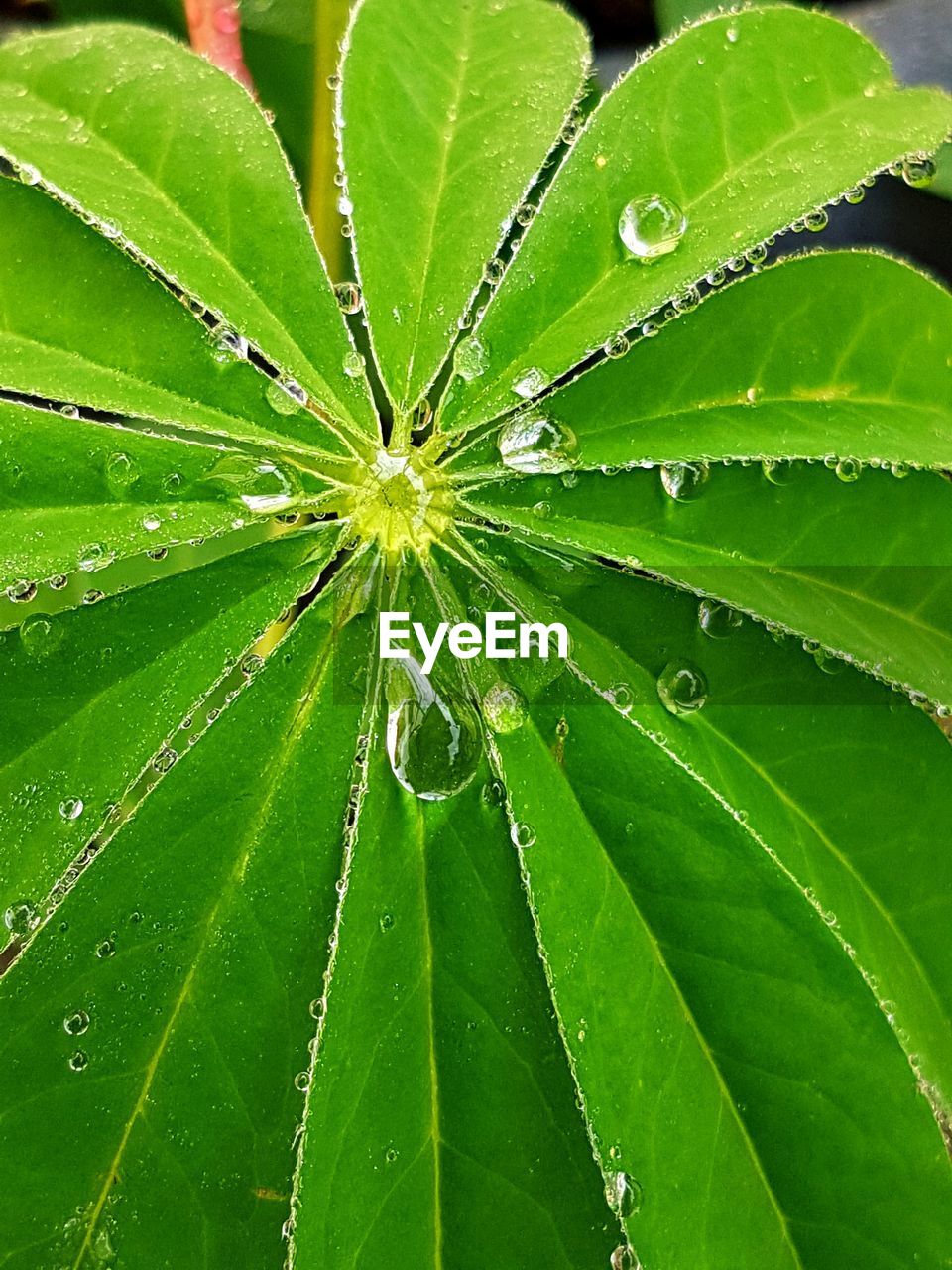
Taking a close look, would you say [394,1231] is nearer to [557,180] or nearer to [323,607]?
[323,607]

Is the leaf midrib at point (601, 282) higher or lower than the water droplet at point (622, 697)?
higher

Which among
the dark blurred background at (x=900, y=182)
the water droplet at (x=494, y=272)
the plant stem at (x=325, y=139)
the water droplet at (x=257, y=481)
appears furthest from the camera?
the dark blurred background at (x=900, y=182)

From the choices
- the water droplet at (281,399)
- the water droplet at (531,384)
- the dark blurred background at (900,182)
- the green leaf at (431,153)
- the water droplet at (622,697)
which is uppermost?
the dark blurred background at (900,182)

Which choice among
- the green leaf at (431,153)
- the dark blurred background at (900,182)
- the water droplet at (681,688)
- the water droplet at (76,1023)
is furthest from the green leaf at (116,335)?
the dark blurred background at (900,182)

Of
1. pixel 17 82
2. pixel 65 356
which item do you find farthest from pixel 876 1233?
pixel 17 82

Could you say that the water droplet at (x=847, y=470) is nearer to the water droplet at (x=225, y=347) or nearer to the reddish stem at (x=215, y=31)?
the water droplet at (x=225, y=347)

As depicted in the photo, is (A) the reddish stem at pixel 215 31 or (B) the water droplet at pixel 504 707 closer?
(B) the water droplet at pixel 504 707

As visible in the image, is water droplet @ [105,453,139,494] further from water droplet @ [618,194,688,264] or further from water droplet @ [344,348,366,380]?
water droplet @ [618,194,688,264]
